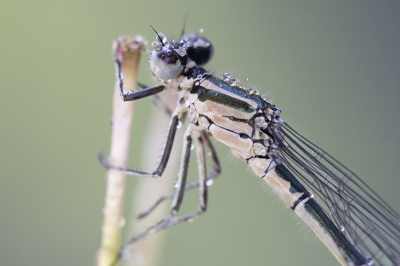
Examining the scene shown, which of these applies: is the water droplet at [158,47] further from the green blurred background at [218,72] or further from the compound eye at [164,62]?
the green blurred background at [218,72]

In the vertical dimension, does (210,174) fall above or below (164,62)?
below

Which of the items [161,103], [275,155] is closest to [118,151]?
[161,103]

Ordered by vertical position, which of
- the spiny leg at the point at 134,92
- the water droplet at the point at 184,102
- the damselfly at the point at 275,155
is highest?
the spiny leg at the point at 134,92

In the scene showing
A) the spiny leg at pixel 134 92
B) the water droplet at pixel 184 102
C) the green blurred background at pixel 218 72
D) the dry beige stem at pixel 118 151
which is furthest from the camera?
the green blurred background at pixel 218 72

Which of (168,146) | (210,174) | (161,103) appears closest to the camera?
(168,146)

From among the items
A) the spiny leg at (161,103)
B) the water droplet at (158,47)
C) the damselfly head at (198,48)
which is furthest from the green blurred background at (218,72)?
the spiny leg at (161,103)

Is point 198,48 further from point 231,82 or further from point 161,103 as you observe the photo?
point 161,103
